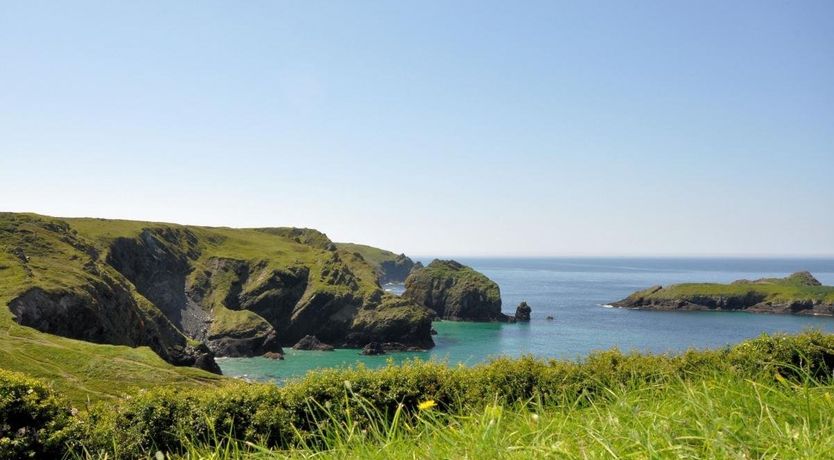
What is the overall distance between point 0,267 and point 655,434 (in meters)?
83.6

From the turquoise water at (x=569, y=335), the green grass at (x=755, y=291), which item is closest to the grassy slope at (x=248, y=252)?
the turquoise water at (x=569, y=335)

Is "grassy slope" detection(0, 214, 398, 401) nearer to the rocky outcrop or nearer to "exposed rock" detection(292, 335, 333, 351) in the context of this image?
the rocky outcrop

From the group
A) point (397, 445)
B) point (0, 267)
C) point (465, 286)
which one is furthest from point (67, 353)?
point (465, 286)

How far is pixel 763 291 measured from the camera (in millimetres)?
168250

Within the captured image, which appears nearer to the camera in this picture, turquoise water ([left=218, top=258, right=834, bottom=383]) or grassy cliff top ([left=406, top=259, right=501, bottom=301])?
turquoise water ([left=218, top=258, right=834, bottom=383])

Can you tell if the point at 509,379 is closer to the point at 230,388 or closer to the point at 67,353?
the point at 230,388

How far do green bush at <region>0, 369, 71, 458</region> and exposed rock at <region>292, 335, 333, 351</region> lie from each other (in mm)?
95063

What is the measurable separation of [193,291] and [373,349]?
4729 cm

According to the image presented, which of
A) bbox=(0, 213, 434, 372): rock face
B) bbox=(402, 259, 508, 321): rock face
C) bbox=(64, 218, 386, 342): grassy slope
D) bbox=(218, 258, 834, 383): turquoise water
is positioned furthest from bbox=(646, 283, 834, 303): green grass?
bbox=(64, 218, 386, 342): grassy slope

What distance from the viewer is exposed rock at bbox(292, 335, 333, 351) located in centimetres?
11532

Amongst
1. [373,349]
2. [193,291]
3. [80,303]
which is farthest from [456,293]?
[80,303]

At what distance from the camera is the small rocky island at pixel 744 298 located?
15325cm

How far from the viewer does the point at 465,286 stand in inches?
6575

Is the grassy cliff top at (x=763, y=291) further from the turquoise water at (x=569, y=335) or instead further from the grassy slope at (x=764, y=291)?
the turquoise water at (x=569, y=335)
